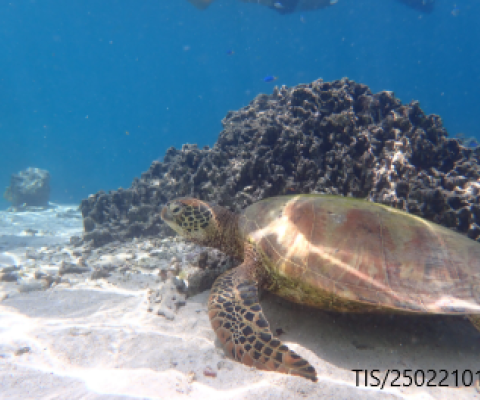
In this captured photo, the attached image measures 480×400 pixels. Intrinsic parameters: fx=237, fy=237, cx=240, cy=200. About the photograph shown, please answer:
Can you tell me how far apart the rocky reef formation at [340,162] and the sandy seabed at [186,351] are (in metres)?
2.26

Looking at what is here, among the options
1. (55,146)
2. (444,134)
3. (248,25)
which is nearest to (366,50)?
(248,25)

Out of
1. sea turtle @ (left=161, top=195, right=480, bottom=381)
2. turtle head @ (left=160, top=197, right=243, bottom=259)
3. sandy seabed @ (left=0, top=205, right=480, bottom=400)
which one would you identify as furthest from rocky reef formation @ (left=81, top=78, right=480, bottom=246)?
sandy seabed @ (left=0, top=205, right=480, bottom=400)

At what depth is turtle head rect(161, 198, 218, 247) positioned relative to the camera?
4133 millimetres

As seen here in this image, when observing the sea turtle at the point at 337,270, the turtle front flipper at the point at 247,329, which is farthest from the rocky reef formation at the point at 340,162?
the turtle front flipper at the point at 247,329

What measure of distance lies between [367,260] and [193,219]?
2.74 metres

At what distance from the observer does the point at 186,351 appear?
252cm

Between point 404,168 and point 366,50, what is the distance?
457 ft

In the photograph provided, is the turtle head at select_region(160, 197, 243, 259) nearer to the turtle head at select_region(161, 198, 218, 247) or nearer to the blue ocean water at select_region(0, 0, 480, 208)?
the turtle head at select_region(161, 198, 218, 247)

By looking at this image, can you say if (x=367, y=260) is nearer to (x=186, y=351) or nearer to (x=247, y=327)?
(x=247, y=327)

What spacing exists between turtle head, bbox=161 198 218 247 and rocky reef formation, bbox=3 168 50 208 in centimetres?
2172

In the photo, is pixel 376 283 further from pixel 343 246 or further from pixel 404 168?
pixel 404 168

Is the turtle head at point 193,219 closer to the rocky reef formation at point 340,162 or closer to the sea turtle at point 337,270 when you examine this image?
the sea turtle at point 337,270

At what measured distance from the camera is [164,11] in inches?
2778

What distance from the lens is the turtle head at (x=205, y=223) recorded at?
13.1 ft
